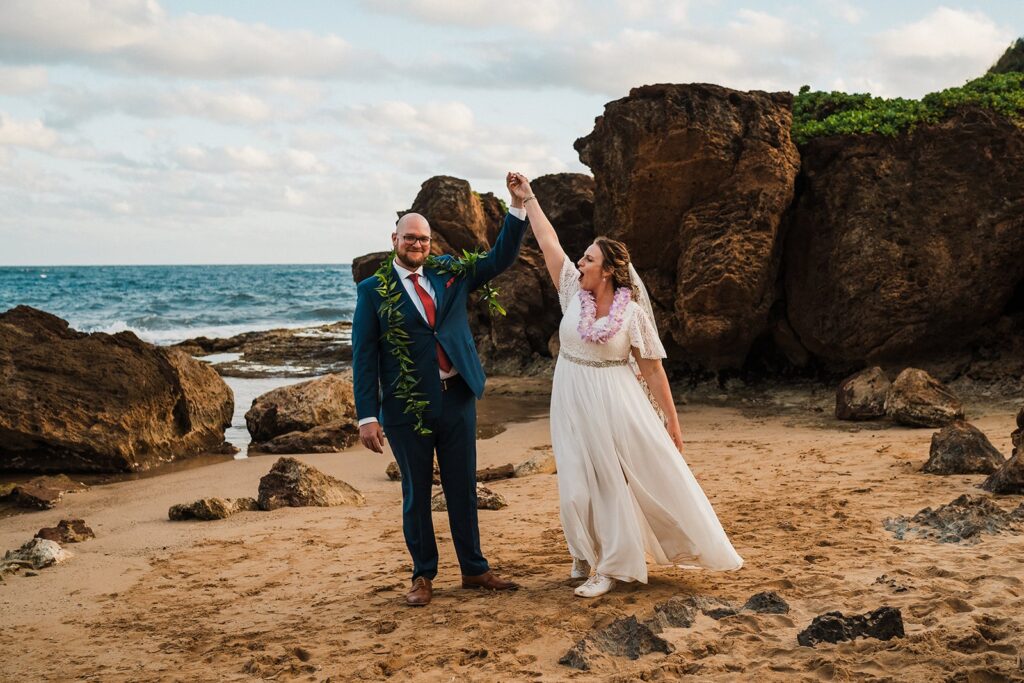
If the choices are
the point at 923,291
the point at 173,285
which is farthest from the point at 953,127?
the point at 173,285

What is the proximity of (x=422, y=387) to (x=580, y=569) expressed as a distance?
1.55 m

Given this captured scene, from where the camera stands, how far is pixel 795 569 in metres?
5.77

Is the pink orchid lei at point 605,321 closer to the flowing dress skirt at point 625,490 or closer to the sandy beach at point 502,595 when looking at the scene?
the flowing dress skirt at point 625,490

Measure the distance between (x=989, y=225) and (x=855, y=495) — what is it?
678 cm

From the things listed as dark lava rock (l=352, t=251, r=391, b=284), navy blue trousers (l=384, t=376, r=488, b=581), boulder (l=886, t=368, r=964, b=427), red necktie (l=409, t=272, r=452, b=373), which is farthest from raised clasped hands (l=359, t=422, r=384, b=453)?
dark lava rock (l=352, t=251, r=391, b=284)

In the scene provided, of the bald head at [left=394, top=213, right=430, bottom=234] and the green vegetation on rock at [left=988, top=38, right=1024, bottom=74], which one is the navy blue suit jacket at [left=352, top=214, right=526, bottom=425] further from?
the green vegetation on rock at [left=988, top=38, right=1024, bottom=74]

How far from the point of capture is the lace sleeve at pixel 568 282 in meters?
6.05

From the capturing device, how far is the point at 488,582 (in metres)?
5.83

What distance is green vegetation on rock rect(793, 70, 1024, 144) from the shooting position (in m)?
12.9

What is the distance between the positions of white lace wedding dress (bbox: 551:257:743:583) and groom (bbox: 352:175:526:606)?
593mm

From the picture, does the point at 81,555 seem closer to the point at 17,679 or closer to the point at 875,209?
the point at 17,679

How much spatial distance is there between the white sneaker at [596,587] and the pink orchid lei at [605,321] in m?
1.42

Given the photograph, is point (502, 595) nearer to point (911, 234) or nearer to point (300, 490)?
point (300, 490)

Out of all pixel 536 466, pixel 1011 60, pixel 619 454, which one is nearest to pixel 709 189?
pixel 536 466
